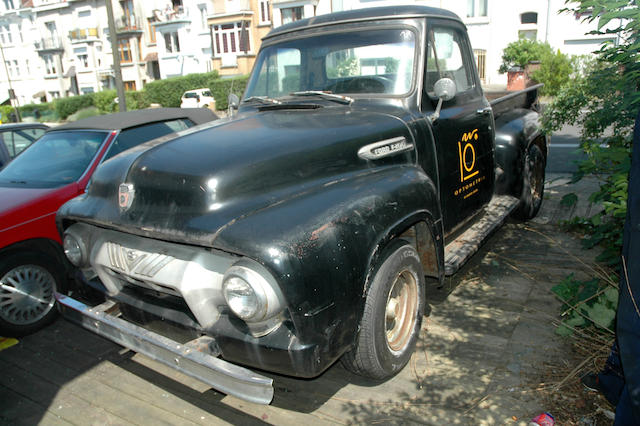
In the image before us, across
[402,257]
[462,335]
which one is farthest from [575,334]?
[402,257]

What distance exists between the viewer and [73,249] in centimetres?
319

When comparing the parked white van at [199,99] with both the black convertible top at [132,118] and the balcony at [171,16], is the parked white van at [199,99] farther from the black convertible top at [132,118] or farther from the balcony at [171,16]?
the black convertible top at [132,118]

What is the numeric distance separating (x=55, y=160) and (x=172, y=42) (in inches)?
1742

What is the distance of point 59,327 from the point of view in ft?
13.9

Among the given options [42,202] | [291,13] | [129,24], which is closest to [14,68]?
[129,24]

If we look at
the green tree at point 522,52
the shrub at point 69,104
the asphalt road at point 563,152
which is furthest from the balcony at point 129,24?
the asphalt road at point 563,152

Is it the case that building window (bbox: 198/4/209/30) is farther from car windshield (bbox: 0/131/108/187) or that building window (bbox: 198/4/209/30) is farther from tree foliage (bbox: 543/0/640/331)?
tree foliage (bbox: 543/0/640/331)

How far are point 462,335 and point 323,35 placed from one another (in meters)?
2.56

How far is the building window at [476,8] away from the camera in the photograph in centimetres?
2694

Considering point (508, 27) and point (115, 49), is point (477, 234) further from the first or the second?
point (508, 27)

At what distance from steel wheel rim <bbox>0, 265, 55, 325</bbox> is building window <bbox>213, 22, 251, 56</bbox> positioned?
1491 inches

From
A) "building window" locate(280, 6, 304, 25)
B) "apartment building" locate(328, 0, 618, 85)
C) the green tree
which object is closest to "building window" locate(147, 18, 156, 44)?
"building window" locate(280, 6, 304, 25)

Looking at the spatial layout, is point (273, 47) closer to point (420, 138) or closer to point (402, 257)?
point (420, 138)

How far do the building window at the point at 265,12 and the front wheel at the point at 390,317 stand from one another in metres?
39.5
